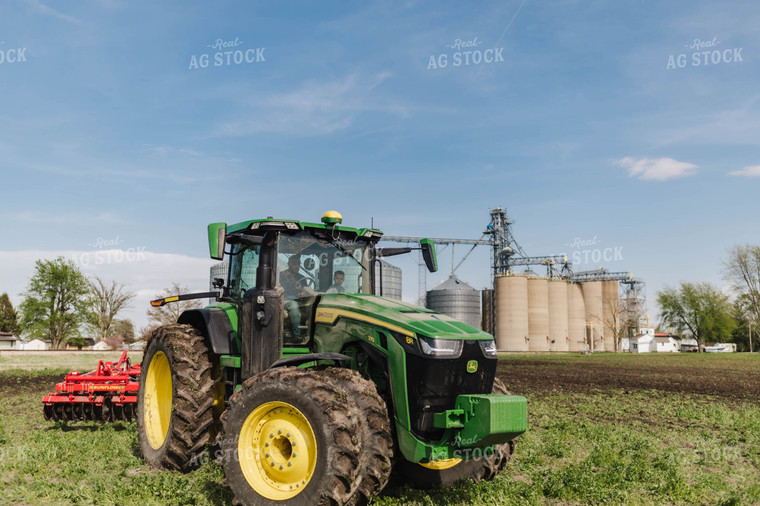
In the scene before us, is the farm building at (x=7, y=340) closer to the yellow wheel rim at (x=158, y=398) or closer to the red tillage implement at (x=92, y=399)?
the red tillage implement at (x=92, y=399)

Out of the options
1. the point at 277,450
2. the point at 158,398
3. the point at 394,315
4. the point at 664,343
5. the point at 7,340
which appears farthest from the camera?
the point at 664,343

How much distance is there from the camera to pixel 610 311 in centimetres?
8562

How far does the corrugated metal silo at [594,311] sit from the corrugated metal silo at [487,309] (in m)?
15.6

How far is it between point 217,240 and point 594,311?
8339 centimetres

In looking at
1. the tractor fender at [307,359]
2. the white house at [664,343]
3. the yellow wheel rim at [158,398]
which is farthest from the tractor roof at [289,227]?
the white house at [664,343]

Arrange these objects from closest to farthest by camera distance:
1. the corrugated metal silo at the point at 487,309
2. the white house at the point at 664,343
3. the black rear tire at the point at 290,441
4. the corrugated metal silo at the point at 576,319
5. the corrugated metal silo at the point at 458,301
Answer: the black rear tire at the point at 290,441 → the corrugated metal silo at the point at 458,301 → the corrugated metal silo at the point at 487,309 → the corrugated metal silo at the point at 576,319 → the white house at the point at 664,343

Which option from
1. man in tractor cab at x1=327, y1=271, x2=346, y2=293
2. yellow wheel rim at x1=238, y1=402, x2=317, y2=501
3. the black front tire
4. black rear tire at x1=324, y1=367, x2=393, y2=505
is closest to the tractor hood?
man in tractor cab at x1=327, y1=271, x2=346, y2=293

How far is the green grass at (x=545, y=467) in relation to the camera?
250 inches

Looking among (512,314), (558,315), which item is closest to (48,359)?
(512,314)

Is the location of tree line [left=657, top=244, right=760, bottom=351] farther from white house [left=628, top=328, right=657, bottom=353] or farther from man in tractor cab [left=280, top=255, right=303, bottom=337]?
man in tractor cab [left=280, top=255, right=303, bottom=337]

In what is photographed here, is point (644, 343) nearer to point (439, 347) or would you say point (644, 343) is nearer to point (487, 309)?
point (487, 309)

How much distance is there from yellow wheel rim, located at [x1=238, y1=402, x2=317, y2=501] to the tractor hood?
48.0 inches

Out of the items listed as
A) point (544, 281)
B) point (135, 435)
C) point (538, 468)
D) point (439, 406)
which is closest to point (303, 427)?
point (439, 406)

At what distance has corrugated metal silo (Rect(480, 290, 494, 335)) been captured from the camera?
7631cm
